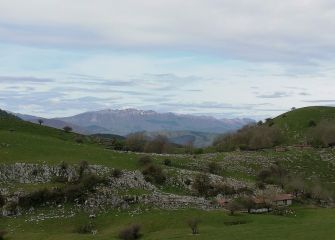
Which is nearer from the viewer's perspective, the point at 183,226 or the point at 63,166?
the point at 183,226

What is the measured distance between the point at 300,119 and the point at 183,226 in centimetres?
12234

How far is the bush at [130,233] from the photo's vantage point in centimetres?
5494

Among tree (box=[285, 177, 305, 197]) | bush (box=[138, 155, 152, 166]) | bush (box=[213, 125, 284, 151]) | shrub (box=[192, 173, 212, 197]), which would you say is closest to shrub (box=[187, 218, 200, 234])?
shrub (box=[192, 173, 212, 197])

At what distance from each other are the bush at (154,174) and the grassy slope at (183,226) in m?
12.1

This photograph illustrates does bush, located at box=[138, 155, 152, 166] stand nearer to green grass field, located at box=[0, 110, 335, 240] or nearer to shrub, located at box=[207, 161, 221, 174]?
green grass field, located at box=[0, 110, 335, 240]

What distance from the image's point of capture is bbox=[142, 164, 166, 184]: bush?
77.6 metres

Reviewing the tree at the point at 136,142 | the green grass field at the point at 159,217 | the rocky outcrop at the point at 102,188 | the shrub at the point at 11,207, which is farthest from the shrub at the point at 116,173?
the tree at the point at 136,142

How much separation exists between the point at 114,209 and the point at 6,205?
1420 centimetres

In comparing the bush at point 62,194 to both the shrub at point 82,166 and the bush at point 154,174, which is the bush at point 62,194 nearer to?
the shrub at point 82,166

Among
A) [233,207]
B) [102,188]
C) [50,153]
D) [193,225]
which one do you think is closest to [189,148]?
[50,153]

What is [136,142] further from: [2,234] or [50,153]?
[2,234]

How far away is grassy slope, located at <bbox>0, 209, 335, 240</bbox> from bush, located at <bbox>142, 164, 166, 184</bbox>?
12.1 metres

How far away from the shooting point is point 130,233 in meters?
55.0

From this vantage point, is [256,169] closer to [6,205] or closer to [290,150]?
[290,150]
